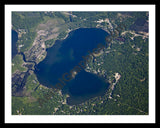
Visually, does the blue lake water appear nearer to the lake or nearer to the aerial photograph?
the aerial photograph

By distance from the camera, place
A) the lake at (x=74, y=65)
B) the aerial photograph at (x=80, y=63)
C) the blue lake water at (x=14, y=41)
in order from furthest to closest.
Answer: the blue lake water at (x=14, y=41) → the lake at (x=74, y=65) → the aerial photograph at (x=80, y=63)

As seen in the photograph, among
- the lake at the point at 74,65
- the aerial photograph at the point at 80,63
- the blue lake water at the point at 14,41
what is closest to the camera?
the aerial photograph at the point at 80,63

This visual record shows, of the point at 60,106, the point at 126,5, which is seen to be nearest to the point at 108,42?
the point at 126,5

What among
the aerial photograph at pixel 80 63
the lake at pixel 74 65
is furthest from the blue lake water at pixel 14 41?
the lake at pixel 74 65

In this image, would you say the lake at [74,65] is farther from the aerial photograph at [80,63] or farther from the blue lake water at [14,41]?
the blue lake water at [14,41]

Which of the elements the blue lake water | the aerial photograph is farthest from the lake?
the blue lake water

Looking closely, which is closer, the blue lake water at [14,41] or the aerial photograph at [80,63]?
the aerial photograph at [80,63]

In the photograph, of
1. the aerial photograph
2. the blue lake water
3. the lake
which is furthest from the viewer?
the blue lake water

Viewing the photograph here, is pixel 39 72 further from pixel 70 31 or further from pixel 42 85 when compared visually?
pixel 70 31

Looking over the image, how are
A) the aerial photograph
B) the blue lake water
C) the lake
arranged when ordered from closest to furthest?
the aerial photograph
the lake
the blue lake water
